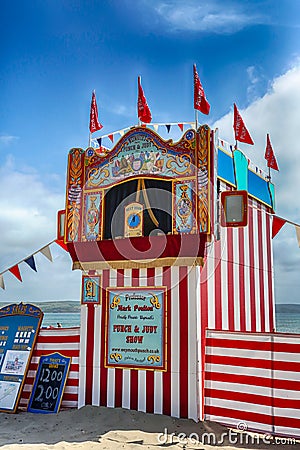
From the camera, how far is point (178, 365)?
590cm

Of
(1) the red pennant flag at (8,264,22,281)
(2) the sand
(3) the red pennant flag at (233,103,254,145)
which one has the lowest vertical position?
(2) the sand

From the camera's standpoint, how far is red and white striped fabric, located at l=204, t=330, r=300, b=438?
5238 mm

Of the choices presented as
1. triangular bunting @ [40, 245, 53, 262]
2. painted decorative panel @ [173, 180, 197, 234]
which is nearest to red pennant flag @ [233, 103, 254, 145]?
painted decorative panel @ [173, 180, 197, 234]

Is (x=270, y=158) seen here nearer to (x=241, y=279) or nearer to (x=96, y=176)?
(x=241, y=279)

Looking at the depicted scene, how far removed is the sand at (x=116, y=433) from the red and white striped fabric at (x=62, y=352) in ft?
1.34

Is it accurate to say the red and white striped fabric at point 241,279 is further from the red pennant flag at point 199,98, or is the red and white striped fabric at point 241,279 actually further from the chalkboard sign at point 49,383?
the chalkboard sign at point 49,383

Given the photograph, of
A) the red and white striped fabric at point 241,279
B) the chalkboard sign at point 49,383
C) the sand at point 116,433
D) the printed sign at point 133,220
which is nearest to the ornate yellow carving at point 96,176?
the printed sign at point 133,220

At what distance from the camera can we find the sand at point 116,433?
16.3 feet

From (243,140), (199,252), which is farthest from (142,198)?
(243,140)

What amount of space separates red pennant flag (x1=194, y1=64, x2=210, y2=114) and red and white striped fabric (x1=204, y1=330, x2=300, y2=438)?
3.20m

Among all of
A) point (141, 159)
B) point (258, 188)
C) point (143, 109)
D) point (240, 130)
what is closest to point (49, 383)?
point (141, 159)

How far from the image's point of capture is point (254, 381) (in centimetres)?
552

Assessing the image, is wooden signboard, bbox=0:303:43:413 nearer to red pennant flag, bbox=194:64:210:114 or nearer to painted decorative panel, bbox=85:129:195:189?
painted decorative panel, bbox=85:129:195:189

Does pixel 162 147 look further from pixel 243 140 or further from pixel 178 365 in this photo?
pixel 178 365
